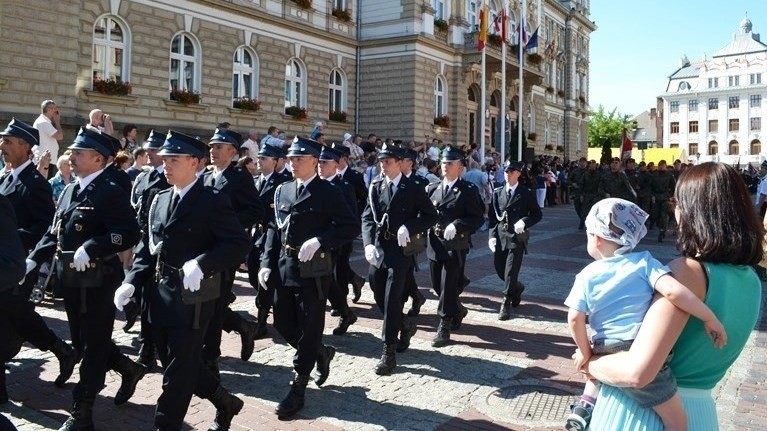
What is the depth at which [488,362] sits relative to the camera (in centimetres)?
647

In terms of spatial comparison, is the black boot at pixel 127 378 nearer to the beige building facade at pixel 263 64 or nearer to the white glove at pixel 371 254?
the white glove at pixel 371 254

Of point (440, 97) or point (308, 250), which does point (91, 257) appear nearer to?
point (308, 250)

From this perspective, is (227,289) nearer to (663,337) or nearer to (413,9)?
(663,337)

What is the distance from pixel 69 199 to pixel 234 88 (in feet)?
64.8

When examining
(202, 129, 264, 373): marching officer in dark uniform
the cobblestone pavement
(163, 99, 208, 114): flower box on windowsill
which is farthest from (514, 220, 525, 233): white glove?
(163, 99, 208, 114): flower box on windowsill

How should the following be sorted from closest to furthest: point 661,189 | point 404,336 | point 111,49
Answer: point 404,336 < point 661,189 < point 111,49

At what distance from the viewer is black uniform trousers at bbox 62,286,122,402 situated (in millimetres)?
4676

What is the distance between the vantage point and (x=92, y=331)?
187 inches

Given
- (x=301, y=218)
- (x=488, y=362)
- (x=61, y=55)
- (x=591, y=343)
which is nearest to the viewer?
(x=591, y=343)

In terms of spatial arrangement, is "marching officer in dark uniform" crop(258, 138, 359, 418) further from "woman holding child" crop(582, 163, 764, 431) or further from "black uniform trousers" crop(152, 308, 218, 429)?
"woman holding child" crop(582, 163, 764, 431)

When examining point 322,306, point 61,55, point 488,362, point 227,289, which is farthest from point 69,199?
point 61,55

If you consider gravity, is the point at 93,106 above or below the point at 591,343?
above

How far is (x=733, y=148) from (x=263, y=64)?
285 ft

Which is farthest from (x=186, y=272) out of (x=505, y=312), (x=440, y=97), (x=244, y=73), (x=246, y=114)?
(x=440, y=97)
